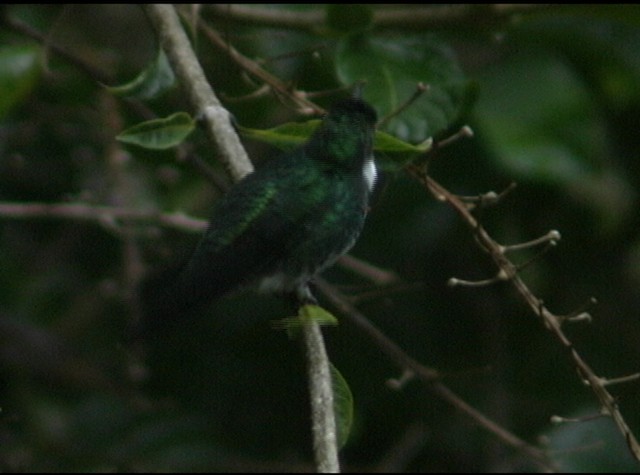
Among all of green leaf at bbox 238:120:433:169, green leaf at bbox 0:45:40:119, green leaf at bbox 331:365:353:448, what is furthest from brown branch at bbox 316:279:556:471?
green leaf at bbox 0:45:40:119

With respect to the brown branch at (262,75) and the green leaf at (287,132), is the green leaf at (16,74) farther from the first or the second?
the green leaf at (287,132)

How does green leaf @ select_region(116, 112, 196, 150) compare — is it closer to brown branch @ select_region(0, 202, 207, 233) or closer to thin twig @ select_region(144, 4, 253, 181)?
thin twig @ select_region(144, 4, 253, 181)

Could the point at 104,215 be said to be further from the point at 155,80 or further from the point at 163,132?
the point at 163,132

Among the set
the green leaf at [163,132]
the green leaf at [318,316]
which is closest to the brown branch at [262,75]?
the green leaf at [163,132]

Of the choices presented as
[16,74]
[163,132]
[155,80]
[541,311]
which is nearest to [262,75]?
[155,80]

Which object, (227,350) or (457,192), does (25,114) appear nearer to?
(227,350)

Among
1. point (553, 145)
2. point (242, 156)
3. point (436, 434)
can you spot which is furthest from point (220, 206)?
point (436, 434)
